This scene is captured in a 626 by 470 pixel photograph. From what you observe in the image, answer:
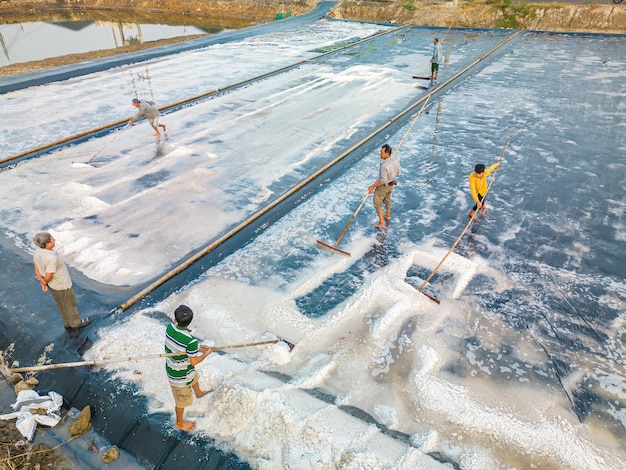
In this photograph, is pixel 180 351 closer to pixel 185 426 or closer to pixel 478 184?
pixel 185 426

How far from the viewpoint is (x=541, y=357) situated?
15.3ft

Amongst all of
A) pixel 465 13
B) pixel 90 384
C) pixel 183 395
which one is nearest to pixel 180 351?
pixel 183 395

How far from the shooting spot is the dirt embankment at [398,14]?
19891 millimetres

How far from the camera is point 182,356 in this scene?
11.9ft

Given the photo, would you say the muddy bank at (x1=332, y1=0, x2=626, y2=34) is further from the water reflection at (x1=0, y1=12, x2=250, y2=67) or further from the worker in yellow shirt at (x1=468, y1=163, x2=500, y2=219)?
the worker in yellow shirt at (x1=468, y1=163, x2=500, y2=219)

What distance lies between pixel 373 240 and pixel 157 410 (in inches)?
151

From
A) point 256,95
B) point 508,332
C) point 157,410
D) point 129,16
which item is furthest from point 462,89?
point 129,16

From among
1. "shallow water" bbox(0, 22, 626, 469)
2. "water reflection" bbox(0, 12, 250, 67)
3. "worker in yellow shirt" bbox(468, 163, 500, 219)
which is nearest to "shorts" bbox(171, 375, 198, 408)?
"shallow water" bbox(0, 22, 626, 469)

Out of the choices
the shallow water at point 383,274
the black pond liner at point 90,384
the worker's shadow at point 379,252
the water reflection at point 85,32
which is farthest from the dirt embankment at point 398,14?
the worker's shadow at point 379,252

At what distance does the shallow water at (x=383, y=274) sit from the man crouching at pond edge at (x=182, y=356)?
0.43 m

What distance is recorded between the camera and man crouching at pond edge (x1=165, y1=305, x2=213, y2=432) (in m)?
3.55

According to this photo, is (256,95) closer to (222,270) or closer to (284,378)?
(222,270)

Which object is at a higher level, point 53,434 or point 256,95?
point 256,95

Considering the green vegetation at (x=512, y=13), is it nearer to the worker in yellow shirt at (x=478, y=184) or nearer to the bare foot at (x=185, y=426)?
the worker in yellow shirt at (x=478, y=184)
